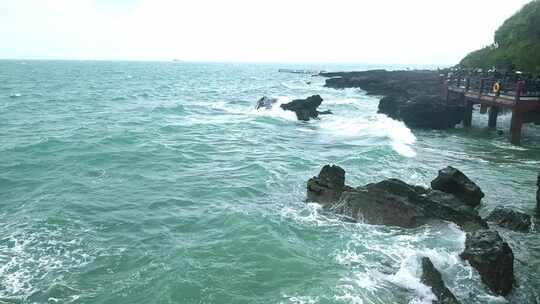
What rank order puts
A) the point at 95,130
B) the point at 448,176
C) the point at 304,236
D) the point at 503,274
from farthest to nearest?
the point at 95,130 < the point at 448,176 < the point at 304,236 < the point at 503,274

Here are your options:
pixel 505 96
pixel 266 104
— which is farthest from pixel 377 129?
pixel 266 104

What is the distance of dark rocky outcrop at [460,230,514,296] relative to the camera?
10312 mm

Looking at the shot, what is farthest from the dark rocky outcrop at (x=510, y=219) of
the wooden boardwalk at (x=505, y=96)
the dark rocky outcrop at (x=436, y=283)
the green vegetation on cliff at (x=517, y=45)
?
the green vegetation on cliff at (x=517, y=45)

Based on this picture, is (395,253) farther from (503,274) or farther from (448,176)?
(448,176)

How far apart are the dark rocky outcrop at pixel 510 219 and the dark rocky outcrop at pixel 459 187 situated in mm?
1384

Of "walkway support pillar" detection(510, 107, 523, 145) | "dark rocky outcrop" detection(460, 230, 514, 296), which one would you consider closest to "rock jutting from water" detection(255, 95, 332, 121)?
"walkway support pillar" detection(510, 107, 523, 145)

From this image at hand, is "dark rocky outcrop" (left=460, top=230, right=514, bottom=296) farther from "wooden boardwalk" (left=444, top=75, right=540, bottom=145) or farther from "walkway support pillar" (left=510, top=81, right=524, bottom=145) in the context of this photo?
"wooden boardwalk" (left=444, top=75, right=540, bottom=145)

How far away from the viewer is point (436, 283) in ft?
33.3

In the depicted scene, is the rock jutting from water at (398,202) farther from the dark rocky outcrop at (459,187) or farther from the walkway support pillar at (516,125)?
the walkway support pillar at (516,125)

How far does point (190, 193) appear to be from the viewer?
58.7 feet

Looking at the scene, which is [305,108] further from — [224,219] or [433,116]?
[224,219]

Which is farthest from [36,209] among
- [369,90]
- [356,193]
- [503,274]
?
[369,90]

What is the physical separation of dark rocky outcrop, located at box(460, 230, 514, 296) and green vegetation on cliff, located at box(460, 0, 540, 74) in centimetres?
3587

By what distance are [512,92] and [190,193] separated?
21676 mm
